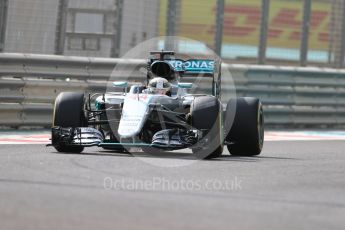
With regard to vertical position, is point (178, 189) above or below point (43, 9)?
below

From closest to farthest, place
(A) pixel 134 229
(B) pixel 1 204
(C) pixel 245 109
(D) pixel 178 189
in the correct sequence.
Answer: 1. (A) pixel 134 229
2. (B) pixel 1 204
3. (D) pixel 178 189
4. (C) pixel 245 109

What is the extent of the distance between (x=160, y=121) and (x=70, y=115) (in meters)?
1.05

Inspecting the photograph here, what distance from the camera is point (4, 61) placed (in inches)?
555

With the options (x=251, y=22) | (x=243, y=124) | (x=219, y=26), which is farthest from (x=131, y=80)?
(x=243, y=124)

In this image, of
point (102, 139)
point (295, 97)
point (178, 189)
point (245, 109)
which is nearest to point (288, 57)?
point (295, 97)

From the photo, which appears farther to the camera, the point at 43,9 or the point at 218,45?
the point at 218,45

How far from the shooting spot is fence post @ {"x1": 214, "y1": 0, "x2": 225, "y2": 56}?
16.6 m

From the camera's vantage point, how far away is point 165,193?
6.52 m

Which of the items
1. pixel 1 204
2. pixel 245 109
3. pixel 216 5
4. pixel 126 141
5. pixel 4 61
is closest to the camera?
pixel 1 204

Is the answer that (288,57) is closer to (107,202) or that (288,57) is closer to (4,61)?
(4,61)

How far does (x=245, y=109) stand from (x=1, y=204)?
5788 millimetres

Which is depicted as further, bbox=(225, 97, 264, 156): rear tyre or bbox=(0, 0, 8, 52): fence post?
bbox=(0, 0, 8, 52): fence post

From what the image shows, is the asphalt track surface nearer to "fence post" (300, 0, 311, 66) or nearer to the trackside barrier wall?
the trackside barrier wall
